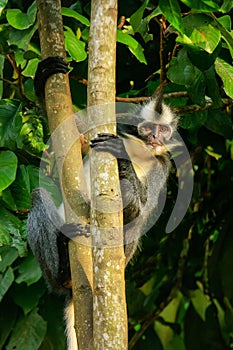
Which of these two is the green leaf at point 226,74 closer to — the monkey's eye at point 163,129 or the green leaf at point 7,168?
the monkey's eye at point 163,129

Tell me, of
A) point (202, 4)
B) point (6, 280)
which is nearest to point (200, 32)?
point (202, 4)

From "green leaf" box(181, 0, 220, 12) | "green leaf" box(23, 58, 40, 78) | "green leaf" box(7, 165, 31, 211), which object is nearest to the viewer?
"green leaf" box(181, 0, 220, 12)

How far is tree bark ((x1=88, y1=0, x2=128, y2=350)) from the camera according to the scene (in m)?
3.78

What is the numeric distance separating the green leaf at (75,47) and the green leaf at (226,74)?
0.86 meters

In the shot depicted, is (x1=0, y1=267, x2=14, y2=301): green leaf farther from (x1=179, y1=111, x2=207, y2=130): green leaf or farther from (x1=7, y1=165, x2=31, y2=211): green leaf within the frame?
(x1=179, y1=111, x2=207, y2=130): green leaf

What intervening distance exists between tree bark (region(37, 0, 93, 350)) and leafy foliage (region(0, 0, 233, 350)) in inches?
15.7

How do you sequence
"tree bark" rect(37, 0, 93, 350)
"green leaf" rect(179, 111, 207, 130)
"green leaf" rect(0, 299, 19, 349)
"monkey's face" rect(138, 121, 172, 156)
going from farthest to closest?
"green leaf" rect(0, 299, 19, 349), "green leaf" rect(179, 111, 207, 130), "monkey's face" rect(138, 121, 172, 156), "tree bark" rect(37, 0, 93, 350)

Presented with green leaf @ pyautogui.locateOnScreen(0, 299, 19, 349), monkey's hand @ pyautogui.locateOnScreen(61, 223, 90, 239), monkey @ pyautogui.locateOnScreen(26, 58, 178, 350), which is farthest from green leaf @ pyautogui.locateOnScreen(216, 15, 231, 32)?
green leaf @ pyautogui.locateOnScreen(0, 299, 19, 349)

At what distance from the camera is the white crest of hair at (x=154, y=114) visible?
18.8 feet

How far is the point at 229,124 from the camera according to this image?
6.18 metres

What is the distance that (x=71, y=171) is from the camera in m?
4.39

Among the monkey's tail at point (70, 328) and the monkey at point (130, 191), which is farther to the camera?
the monkey's tail at point (70, 328)

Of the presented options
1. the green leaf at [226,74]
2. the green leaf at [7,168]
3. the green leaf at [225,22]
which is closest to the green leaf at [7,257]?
the green leaf at [7,168]

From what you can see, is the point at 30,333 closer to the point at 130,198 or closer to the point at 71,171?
the point at 130,198
